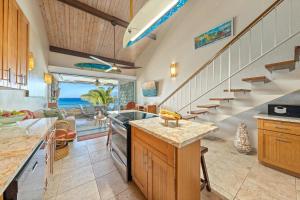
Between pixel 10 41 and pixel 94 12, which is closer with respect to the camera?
pixel 10 41

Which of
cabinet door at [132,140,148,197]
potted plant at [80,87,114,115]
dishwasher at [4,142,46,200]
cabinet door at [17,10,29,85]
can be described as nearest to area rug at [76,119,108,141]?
potted plant at [80,87,114,115]

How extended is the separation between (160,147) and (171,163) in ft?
0.60

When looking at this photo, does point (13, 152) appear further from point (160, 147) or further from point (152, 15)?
point (152, 15)

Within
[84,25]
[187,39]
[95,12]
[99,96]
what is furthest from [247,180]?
[84,25]

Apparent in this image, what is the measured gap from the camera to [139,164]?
161 cm

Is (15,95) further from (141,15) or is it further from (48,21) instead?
(48,21)

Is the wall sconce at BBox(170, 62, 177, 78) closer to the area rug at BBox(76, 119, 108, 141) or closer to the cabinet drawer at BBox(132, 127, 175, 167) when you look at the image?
the area rug at BBox(76, 119, 108, 141)

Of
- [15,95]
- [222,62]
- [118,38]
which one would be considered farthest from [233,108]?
[118,38]

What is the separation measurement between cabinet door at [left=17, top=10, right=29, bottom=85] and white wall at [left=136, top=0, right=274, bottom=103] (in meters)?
4.12

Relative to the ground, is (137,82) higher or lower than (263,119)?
higher

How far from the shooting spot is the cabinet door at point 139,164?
4.87ft

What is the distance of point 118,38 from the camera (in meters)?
5.37

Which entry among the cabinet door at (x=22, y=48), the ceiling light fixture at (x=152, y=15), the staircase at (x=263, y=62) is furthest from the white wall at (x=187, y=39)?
the cabinet door at (x=22, y=48)

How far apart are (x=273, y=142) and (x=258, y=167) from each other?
507mm
